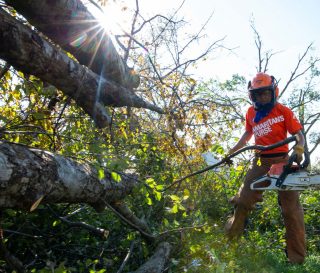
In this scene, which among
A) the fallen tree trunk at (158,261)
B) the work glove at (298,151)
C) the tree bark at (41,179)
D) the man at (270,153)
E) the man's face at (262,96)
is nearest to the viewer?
the tree bark at (41,179)

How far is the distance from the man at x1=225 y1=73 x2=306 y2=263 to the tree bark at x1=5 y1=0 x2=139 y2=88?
66.1 inches

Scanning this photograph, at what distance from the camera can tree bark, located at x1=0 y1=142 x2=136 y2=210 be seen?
5.38ft

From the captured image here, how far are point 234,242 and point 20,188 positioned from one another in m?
3.30

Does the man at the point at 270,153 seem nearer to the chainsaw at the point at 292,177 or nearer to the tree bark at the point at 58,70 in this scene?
the chainsaw at the point at 292,177

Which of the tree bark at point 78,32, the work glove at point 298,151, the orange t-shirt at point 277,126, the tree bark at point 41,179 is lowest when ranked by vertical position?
the tree bark at point 41,179

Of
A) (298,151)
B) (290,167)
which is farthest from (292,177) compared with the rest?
(298,151)

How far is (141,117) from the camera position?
4934 mm

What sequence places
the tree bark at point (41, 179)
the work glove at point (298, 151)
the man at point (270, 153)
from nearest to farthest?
the tree bark at point (41, 179), the work glove at point (298, 151), the man at point (270, 153)

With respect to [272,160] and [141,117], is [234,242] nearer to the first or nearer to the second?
[272,160]

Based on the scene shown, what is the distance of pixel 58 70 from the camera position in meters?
2.91

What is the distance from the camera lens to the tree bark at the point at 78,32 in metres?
2.72

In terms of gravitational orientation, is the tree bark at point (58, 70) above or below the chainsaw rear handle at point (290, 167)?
above

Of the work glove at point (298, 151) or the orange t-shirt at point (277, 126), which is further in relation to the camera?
the orange t-shirt at point (277, 126)

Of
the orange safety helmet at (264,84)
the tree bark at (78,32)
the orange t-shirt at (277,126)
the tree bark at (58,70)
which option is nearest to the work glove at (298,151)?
the orange t-shirt at (277,126)
